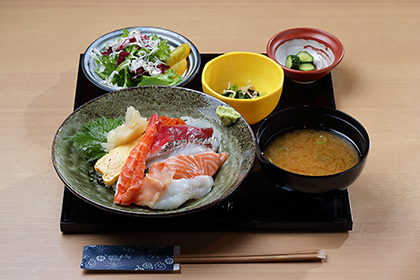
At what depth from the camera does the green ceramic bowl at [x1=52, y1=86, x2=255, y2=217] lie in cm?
137

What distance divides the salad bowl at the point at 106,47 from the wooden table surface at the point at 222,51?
0.19m

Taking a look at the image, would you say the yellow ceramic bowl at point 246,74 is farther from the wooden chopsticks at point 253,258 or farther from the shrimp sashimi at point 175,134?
the wooden chopsticks at point 253,258

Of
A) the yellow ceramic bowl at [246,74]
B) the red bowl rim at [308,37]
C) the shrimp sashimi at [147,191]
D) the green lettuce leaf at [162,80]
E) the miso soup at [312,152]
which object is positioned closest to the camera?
the shrimp sashimi at [147,191]

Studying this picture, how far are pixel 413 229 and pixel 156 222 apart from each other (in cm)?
90

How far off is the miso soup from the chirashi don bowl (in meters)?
0.53

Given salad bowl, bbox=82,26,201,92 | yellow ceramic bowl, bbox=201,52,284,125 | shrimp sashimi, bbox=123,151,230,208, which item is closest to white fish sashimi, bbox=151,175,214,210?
shrimp sashimi, bbox=123,151,230,208

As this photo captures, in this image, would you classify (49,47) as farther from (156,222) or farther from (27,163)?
(156,222)

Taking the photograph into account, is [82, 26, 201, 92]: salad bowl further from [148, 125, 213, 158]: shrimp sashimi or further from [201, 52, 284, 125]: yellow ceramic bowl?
[148, 125, 213, 158]: shrimp sashimi

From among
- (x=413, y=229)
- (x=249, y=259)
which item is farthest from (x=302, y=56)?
(x=249, y=259)

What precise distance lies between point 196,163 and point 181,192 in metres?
0.14

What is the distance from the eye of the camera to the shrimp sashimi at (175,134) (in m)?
1.53

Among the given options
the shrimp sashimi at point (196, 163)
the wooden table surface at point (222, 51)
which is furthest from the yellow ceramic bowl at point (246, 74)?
the wooden table surface at point (222, 51)

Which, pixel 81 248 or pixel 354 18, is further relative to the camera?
pixel 354 18

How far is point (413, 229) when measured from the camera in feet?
5.00
